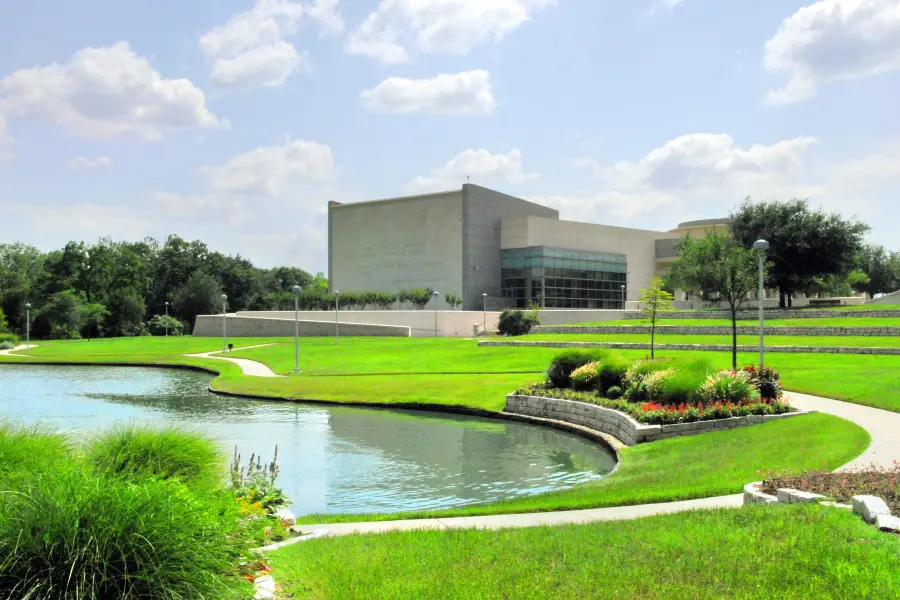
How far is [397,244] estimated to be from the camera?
87.6 metres

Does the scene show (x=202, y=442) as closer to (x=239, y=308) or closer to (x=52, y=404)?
(x=52, y=404)

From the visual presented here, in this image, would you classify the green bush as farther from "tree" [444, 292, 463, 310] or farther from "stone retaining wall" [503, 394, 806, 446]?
"tree" [444, 292, 463, 310]

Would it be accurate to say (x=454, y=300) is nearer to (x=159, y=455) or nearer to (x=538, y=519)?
(x=538, y=519)

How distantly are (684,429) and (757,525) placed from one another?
939 cm

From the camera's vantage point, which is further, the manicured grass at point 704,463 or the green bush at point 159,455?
the manicured grass at point 704,463

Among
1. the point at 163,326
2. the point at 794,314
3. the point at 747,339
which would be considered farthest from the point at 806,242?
the point at 163,326

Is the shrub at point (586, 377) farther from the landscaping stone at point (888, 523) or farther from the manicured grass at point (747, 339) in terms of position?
the manicured grass at point (747, 339)

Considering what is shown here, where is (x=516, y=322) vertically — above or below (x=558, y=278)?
below

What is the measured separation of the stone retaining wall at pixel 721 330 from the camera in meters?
36.5

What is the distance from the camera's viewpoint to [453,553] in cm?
670

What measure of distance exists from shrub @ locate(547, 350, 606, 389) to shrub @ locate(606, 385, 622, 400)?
159 cm

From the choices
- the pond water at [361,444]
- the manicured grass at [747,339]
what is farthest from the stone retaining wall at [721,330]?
the pond water at [361,444]

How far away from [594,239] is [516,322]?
1375 inches

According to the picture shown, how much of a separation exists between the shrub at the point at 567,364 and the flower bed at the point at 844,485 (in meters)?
12.7
